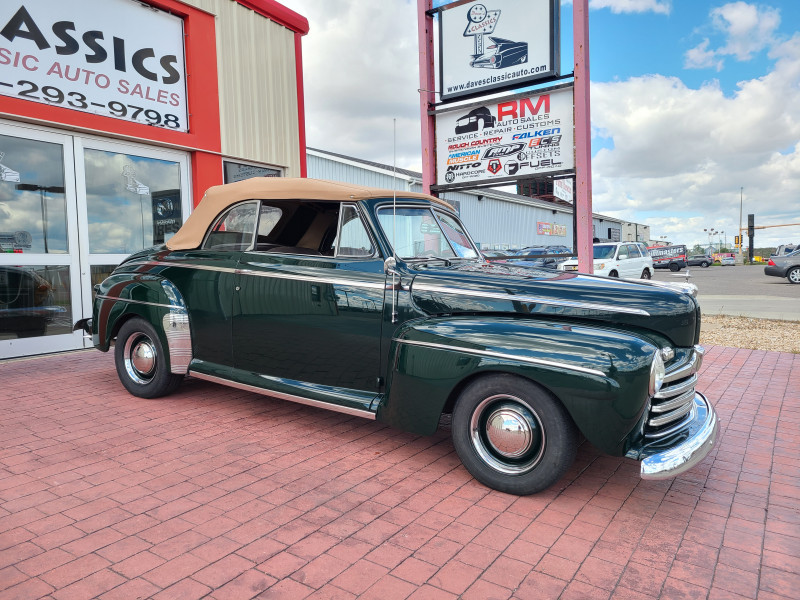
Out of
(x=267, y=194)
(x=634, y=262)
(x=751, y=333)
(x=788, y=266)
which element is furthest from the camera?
(x=788, y=266)

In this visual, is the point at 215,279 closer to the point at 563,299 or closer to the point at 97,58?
the point at 563,299

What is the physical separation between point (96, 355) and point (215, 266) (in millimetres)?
3506

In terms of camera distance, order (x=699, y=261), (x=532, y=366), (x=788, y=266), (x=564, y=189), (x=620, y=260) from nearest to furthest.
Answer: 1. (x=532, y=366)
2. (x=564, y=189)
3. (x=620, y=260)
4. (x=788, y=266)
5. (x=699, y=261)

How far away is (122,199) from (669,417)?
23.1 ft

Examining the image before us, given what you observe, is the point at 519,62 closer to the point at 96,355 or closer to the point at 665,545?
the point at 665,545

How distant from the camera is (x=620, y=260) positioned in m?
18.3

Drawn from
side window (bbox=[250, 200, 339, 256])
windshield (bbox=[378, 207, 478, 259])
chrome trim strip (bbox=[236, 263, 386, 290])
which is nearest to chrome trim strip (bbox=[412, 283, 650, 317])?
chrome trim strip (bbox=[236, 263, 386, 290])

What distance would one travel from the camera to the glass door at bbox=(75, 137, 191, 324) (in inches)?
268

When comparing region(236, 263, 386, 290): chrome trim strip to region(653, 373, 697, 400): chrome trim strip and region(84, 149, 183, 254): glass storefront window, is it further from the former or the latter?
region(84, 149, 183, 254): glass storefront window

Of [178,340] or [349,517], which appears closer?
[349,517]

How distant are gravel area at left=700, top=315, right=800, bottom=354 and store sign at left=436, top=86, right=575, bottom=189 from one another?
139 inches

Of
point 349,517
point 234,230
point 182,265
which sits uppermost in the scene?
point 234,230

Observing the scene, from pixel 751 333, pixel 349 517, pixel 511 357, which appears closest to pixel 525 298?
pixel 511 357

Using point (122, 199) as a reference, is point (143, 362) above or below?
below
